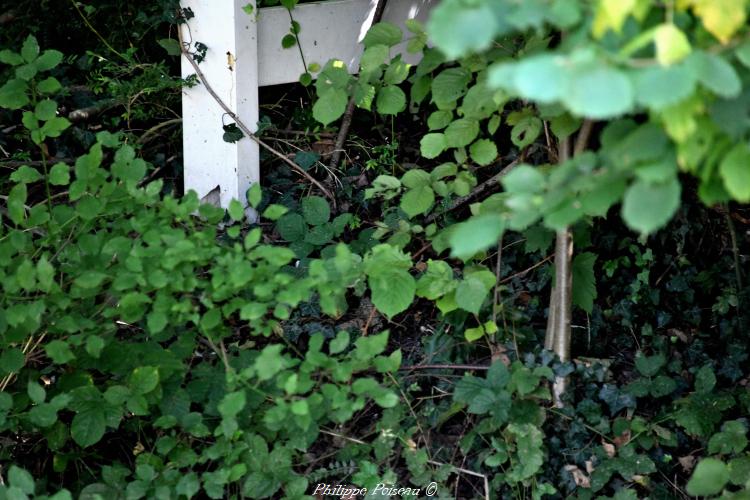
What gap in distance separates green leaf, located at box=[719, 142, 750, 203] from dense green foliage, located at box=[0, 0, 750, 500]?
0.81ft

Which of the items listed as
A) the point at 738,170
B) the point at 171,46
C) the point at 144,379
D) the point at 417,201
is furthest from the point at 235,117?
the point at 738,170

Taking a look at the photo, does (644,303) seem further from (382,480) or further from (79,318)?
(79,318)

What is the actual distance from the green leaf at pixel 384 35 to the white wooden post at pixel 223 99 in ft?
1.93

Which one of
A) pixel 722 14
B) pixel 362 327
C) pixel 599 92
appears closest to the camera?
pixel 599 92

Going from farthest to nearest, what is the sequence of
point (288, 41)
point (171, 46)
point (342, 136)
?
1. point (342, 136)
2. point (288, 41)
3. point (171, 46)

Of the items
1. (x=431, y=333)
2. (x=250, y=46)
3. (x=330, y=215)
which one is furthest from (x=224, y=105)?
(x=431, y=333)

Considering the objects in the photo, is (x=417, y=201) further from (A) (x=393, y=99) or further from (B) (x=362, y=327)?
(B) (x=362, y=327)

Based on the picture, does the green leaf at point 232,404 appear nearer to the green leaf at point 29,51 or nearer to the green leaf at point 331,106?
the green leaf at point 331,106

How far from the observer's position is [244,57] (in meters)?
3.25

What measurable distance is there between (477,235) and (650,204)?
10.9 inches

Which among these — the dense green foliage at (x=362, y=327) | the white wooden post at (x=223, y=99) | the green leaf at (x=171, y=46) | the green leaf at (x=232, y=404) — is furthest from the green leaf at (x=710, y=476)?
the green leaf at (x=171, y=46)

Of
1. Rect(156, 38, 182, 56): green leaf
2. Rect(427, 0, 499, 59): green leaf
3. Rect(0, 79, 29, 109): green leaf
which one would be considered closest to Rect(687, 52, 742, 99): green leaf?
Rect(427, 0, 499, 59): green leaf

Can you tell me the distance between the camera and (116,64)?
3516 mm

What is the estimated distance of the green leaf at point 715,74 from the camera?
127 cm
